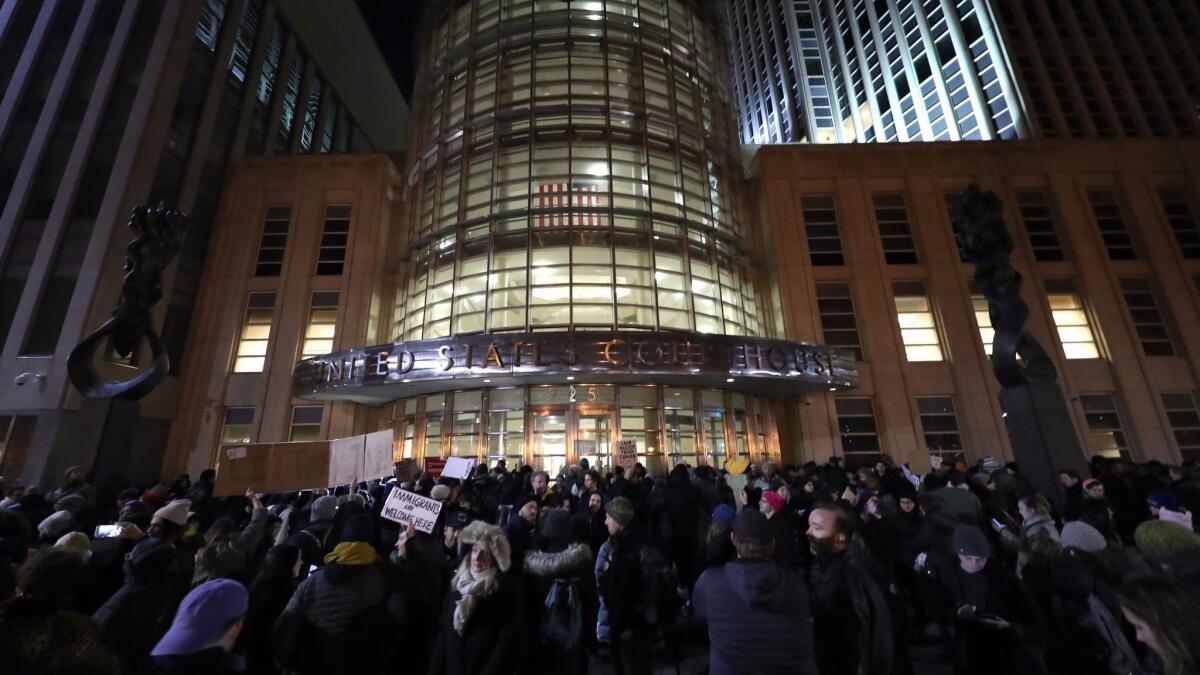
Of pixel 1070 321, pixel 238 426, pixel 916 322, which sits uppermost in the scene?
pixel 916 322

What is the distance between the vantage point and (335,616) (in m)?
3.58

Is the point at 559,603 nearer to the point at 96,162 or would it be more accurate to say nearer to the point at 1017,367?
the point at 1017,367

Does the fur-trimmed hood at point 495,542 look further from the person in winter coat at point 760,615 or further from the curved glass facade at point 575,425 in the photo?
the curved glass facade at point 575,425

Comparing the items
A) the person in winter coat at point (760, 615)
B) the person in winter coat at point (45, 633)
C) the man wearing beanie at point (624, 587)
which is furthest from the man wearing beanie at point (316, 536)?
the person in winter coat at point (760, 615)

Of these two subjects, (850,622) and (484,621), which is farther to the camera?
(484,621)

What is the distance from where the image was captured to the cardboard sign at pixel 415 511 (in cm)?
531

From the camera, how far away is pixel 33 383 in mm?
20375

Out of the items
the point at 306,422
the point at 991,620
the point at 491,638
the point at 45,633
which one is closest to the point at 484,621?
the point at 491,638

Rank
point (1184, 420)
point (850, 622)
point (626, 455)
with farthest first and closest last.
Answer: point (1184, 420) → point (626, 455) → point (850, 622)

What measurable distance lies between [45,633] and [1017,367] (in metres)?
16.7

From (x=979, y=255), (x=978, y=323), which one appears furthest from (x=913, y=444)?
(x=979, y=255)

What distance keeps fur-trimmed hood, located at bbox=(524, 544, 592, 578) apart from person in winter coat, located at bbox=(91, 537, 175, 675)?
2664mm

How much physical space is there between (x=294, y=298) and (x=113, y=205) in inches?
314

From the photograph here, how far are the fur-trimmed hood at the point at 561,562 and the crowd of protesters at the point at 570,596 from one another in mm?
19
